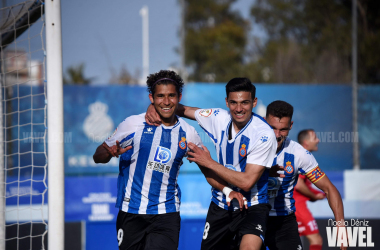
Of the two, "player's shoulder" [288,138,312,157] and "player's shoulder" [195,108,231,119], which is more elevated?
"player's shoulder" [195,108,231,119]

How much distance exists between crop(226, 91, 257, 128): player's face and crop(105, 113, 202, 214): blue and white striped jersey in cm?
58

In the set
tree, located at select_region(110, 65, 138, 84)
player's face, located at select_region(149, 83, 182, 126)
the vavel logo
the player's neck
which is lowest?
the vavel logo

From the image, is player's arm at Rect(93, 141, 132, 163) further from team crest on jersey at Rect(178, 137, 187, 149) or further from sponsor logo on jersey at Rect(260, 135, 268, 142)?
sponsor logo on jersey at Rect(260, 135, 268, 142)

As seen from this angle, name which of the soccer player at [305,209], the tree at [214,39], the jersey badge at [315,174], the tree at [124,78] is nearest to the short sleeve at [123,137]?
the jersey badge at [315,174]

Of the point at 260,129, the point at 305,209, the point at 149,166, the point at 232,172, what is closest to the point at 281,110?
the point at 260,129

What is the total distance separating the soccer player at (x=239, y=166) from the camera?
11.6 ft

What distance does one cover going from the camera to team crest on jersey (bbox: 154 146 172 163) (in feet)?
12.8

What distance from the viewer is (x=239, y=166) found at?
3809mm

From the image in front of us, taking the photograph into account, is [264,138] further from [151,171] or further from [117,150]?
[117,150]

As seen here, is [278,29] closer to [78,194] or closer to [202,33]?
[202,33]

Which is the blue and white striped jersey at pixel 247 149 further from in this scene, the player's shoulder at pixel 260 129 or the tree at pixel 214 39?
the tree at pixel 214 39

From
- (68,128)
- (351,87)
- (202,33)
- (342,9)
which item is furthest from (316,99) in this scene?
(202,33)

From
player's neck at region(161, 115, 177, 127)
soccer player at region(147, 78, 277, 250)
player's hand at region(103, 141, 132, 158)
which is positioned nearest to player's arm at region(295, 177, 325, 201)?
soccer player at region(147, 78, 277, 250)

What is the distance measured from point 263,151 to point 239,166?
0.32 metres
